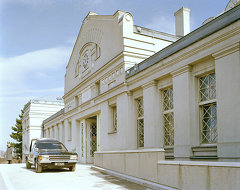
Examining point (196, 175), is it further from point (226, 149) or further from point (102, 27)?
point (102, 27)

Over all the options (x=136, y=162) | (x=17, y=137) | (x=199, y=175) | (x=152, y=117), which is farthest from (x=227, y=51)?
(x=17, y=137)

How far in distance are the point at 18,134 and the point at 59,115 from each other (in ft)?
98.9

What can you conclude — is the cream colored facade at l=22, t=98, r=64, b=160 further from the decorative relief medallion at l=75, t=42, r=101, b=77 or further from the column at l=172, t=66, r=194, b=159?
the column at l=172, t=66, r=194, b=159

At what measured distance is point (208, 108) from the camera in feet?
36.8

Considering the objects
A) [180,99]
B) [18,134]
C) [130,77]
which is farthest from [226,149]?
[18,134]

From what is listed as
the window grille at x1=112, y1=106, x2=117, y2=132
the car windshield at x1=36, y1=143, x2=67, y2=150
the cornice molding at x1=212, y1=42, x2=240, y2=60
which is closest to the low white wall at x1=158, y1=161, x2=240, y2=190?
the cornice molding at x1=212, y1=42, x2=240, y2=60

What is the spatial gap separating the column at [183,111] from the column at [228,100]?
1565 mm

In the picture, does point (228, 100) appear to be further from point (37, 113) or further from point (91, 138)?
point (37, 113)

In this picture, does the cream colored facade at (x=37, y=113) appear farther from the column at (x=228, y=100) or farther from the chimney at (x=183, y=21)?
the column at (x=228, y=100)

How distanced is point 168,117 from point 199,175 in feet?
19.3

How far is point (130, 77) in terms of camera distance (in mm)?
16000

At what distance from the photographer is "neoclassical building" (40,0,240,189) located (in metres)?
9.52

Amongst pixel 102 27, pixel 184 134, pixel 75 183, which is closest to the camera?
pixel 75 183

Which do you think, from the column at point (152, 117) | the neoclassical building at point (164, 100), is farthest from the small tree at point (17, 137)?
the column at point (152, 117)
